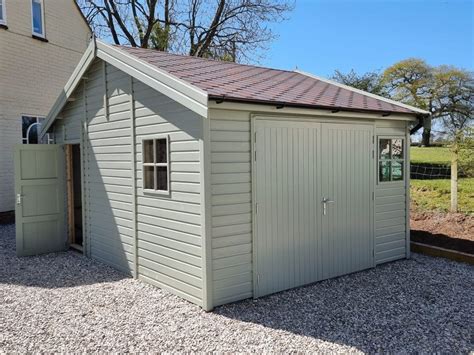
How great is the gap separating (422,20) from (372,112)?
7065 millimetres

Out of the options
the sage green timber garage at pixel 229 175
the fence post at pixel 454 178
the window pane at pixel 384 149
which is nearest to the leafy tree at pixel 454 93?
the fence post at pixel 454 178

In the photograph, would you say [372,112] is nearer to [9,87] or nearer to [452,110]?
[9,87]

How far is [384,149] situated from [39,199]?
6517 mm

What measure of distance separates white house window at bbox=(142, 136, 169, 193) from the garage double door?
1305 millimetres

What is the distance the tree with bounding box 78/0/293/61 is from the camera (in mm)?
18969

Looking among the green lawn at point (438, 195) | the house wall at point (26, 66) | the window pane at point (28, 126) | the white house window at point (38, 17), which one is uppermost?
the white house window at point (38, 17)

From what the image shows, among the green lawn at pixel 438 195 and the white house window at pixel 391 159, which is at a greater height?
the white house window at pixel 391 159

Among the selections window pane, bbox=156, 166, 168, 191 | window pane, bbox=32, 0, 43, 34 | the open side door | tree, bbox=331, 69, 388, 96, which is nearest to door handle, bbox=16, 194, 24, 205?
the open side door

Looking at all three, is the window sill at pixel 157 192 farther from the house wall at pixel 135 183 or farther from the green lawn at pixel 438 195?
the green lawn at pixel 438 195

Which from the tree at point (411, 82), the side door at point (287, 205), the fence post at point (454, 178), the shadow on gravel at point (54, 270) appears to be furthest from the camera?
the tree at point (411, 82)

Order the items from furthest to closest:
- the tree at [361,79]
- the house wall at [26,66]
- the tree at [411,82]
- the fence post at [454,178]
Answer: the tree at [411,82], the tree at [361,79], the house wall at [26,66], the fence post at [454,178]

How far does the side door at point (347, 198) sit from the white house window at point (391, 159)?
0.96 feet

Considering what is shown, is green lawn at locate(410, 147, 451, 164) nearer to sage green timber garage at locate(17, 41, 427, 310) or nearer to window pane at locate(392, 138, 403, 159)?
window pane at locate(392, 138, 403, 159)

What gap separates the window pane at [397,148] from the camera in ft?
22.4
